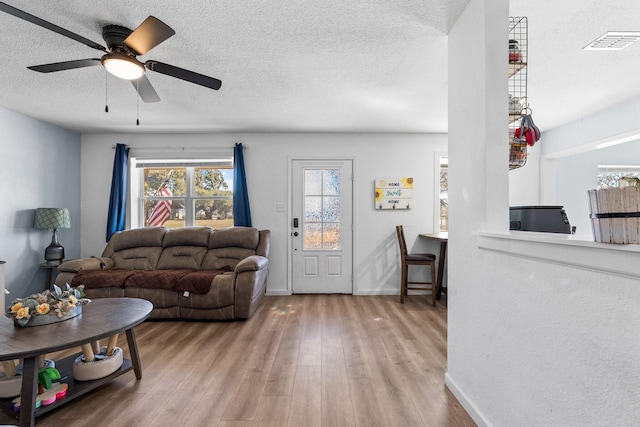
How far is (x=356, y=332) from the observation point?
3082 millimetres

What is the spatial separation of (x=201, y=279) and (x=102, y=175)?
8.76 ft

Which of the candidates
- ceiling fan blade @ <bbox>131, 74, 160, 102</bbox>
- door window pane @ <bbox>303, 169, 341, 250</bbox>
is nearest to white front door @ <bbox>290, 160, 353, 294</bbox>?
door window pane @ <bbox>303, 169, 341, 250</bbox>

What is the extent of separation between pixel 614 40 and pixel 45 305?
4.22 meters

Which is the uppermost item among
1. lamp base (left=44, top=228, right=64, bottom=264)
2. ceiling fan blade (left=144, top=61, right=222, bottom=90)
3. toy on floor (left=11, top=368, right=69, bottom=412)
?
ceiling fan blade (left=144, top=61, right=222, bottom=90)

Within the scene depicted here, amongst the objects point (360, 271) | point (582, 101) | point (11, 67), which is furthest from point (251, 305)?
point (582, 101)

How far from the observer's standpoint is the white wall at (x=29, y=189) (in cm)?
361

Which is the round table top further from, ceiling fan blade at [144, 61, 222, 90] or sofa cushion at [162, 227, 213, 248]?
sofa cushion at [162, 227, 213, 248]

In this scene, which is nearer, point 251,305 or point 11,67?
point 11,67

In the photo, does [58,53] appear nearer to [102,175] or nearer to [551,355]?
[102,175]

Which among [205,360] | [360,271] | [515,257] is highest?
[515,257]

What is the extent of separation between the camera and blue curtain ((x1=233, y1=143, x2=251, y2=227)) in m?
4.51

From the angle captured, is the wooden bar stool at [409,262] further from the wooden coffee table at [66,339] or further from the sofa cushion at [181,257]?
the wooden coffee table at [66,339]

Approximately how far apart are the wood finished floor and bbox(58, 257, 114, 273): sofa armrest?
1094 mm

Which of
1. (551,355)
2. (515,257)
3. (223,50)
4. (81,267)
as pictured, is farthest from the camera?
(81,267)
